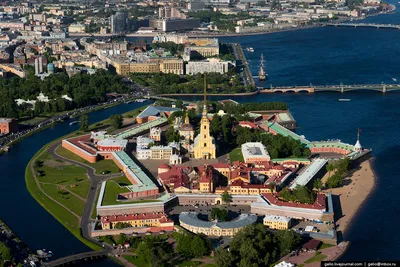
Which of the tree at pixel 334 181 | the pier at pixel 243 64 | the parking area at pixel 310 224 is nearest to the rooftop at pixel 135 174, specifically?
the parking area at pixel 310 224

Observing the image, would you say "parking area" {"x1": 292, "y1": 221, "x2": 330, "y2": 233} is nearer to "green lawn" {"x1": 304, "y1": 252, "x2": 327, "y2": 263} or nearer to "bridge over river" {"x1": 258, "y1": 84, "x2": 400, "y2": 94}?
"green lawn" {"x1": 304, "y1": 252, "x2": 327, "y2": 263}

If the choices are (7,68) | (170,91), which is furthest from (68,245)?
(7,68)

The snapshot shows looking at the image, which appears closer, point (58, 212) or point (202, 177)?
point (58, 212)

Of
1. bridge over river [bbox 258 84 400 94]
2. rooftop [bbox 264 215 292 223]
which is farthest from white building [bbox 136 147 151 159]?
→ bridge over river [bbox 258 84 400 94]

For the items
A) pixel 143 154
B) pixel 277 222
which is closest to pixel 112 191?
pixel 143 154

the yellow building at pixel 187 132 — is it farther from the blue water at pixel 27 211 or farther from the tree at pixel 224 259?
the tree at pixel 224 259

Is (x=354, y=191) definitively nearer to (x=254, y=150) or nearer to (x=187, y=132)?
(x=254, y=150)

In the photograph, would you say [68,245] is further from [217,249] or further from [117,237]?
[217,249]
